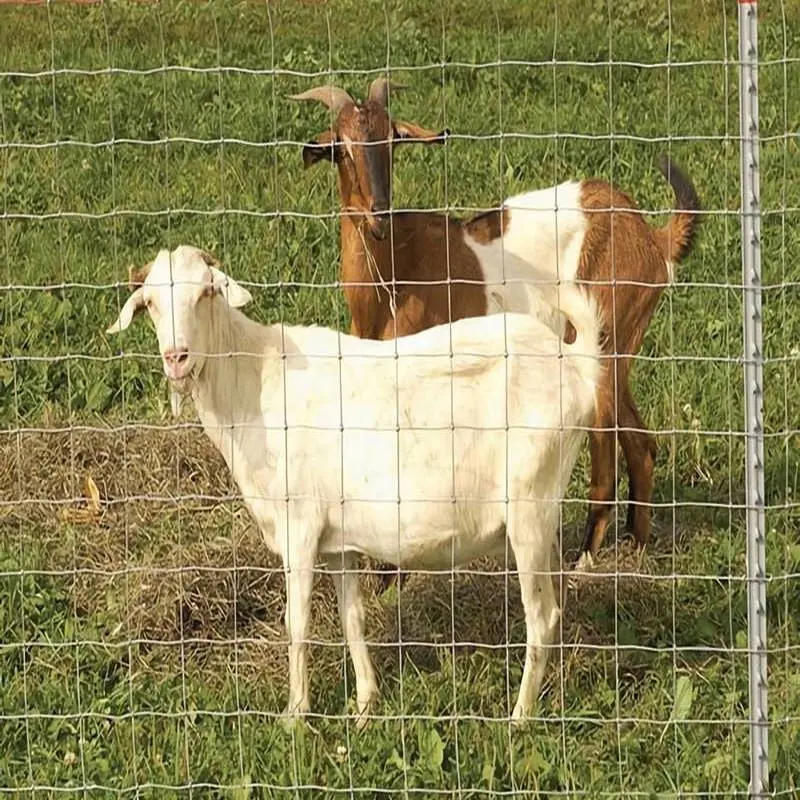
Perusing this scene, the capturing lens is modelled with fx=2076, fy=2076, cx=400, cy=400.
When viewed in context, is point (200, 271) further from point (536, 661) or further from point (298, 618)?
point (536, 661)

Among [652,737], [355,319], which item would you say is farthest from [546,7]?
[652,737]

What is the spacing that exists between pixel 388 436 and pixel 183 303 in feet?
2.32

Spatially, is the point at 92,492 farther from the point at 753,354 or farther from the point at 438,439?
the point at 753,354

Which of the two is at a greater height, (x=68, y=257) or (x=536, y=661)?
(x=68, y=257)

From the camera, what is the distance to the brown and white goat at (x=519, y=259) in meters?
7.39

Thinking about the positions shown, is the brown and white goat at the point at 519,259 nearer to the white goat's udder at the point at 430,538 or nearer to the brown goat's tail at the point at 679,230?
the brown goat's tail at the point at 679,230

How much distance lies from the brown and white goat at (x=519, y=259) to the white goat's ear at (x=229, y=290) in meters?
Result: 1.27

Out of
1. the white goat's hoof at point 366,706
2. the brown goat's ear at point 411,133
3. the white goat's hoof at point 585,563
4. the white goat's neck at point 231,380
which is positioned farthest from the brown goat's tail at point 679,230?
the white goat's hoof at point 366,706

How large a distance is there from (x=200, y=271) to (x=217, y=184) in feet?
16.2

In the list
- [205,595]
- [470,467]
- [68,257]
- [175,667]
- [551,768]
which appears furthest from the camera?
[68,257]

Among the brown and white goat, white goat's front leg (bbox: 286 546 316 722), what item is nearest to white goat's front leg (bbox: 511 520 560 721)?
white goat's front leg (bbox: 286 546 316 722)

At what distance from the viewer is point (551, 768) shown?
545cm

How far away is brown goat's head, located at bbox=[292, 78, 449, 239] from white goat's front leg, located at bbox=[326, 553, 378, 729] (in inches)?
58.4

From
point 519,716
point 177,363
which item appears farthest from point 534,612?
point 177,363
